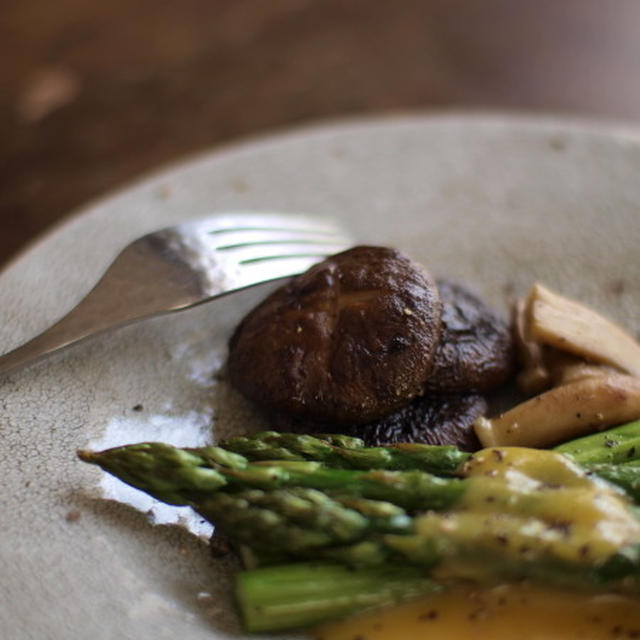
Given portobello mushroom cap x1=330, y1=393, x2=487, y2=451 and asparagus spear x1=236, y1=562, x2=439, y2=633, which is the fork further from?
asparagus spear x1=236, y1=562, x2=439, y2=633

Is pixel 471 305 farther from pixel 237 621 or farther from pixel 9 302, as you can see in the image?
pixel 9 302

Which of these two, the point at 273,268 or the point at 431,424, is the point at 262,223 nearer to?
the point at 273,268

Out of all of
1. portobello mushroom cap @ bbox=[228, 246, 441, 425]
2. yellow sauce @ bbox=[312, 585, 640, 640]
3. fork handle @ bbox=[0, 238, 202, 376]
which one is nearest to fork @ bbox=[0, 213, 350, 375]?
fork handle @ bbox=[0, 238, 202, 376]

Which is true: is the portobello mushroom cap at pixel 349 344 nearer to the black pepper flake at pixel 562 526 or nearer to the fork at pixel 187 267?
the fork at pixel 187 267

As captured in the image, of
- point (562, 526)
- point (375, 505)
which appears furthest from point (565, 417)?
point (375, 505)

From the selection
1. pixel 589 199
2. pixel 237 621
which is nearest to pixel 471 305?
pixel 589 199

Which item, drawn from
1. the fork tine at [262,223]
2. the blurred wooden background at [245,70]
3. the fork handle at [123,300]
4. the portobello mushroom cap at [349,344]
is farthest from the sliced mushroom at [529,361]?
the blurred wooden background at [245,70]
